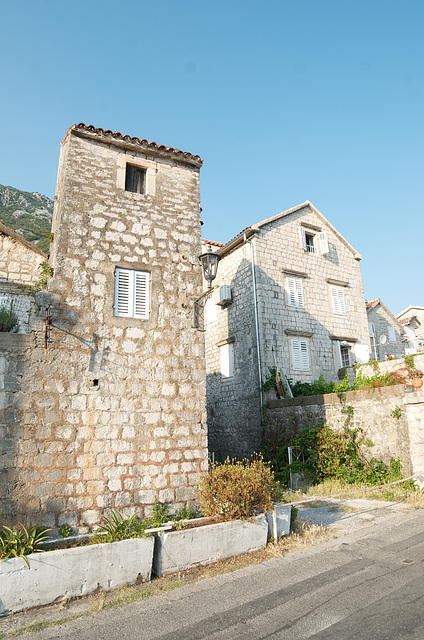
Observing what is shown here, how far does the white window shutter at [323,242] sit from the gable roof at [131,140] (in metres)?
11.1

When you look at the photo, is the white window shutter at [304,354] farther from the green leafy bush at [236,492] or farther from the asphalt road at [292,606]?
the asphalt road at [292,606]

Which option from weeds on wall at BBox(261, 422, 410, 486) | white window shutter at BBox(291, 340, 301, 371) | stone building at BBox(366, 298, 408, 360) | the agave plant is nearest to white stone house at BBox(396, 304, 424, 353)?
stone building at BBox(366, 298, 408, 360)

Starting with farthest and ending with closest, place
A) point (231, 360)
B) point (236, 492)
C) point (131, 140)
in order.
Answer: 1. point (231, 360)
2. point (131, 140)
3. point (236, 492)

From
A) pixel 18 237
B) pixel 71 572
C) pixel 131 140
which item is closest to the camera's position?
pixel 71 572

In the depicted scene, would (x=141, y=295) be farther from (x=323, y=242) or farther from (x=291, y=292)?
(x=323, y=242)

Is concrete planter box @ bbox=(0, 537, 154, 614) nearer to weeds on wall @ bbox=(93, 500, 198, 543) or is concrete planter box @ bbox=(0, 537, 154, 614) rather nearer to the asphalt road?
weeds on wall @ bbox=(93, 500, 198, 543)

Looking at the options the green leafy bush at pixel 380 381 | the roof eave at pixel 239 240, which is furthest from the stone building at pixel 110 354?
the roof eave at pixel 239 240

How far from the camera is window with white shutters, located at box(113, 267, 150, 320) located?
267 inches

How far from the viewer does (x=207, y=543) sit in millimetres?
5352

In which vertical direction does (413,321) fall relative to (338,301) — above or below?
above

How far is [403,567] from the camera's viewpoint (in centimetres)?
500

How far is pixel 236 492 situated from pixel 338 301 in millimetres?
13595

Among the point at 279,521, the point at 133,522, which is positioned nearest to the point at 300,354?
the point at 279,521

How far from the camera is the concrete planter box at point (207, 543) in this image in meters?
5.06
